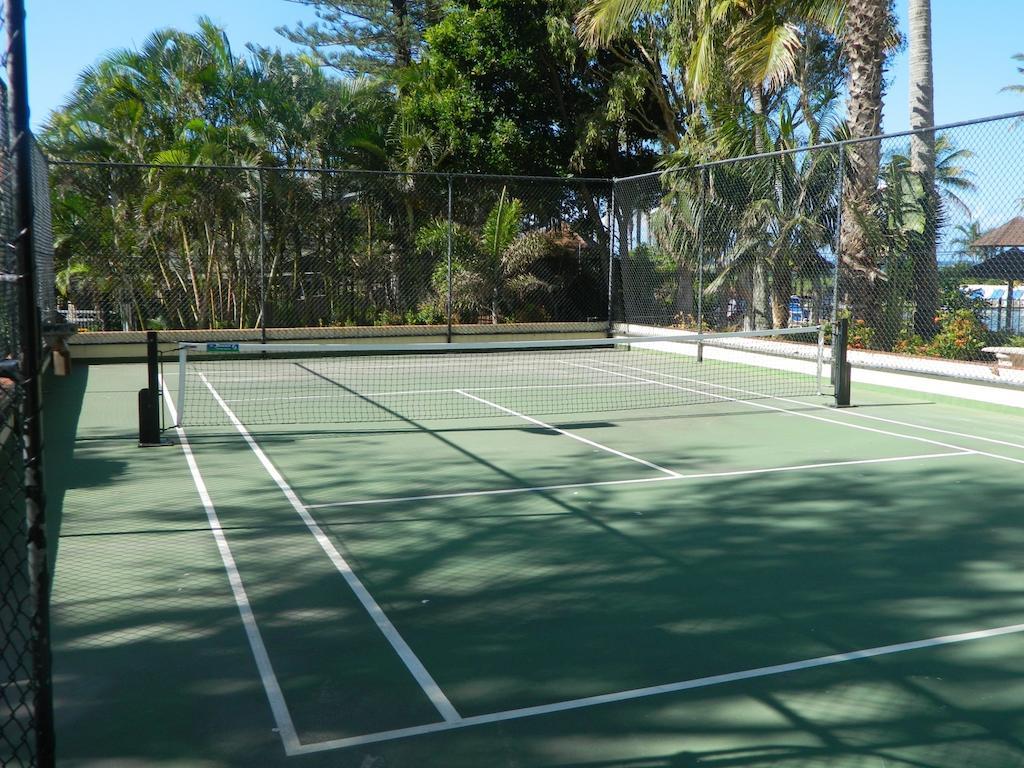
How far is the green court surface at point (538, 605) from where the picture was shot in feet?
11.6

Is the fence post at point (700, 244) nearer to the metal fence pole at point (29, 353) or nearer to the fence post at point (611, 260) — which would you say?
the fence post at point (611, 260)

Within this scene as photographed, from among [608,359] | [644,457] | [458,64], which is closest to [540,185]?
[458,64]

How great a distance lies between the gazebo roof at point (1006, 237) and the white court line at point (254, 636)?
10979mm

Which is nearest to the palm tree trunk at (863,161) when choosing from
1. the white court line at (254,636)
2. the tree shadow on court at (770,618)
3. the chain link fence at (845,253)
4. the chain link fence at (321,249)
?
the chain link fence at (845,253)

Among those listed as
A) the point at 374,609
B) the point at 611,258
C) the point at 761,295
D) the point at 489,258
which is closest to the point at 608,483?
the point at 374,609

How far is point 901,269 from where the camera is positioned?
14.0 metres

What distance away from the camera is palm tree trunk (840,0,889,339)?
14508mm

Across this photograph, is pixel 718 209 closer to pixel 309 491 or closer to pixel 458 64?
pixel 458 64

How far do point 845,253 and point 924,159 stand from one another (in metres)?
1.70

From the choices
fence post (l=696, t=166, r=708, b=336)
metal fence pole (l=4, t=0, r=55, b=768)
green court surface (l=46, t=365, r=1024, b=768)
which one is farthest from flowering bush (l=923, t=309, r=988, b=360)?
metal fence pole (l=4, t=0, r=55, b=768)

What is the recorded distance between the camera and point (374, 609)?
4812 millimetres

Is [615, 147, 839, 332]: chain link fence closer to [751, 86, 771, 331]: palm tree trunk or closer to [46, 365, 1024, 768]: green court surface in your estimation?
[751, 86, 771, 331]: palm tree trunk

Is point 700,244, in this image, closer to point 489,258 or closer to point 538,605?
point 489,258

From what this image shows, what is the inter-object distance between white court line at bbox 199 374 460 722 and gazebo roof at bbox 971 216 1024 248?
10.4 m
